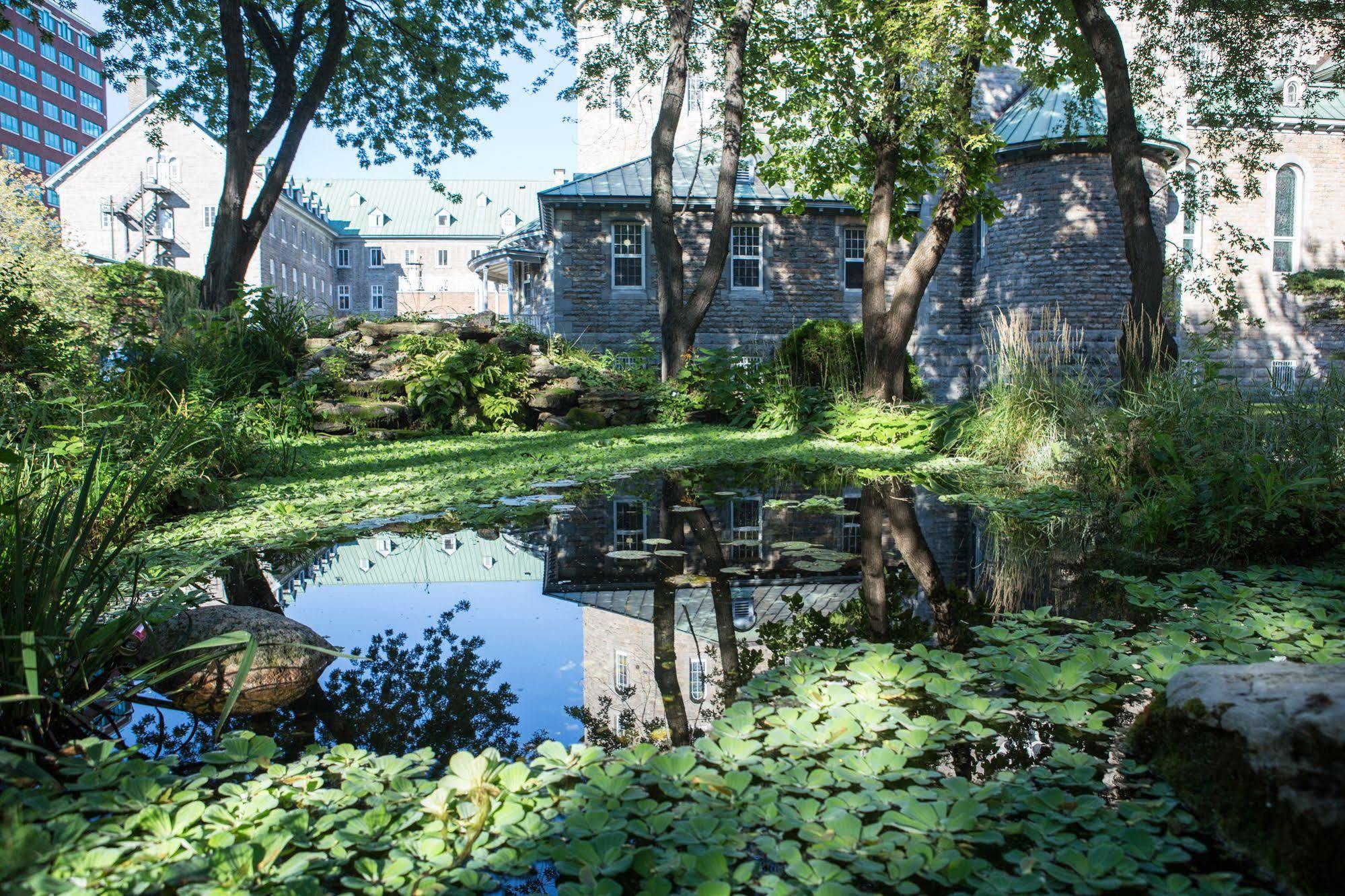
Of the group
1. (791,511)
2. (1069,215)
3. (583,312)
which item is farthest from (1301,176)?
(791,511)

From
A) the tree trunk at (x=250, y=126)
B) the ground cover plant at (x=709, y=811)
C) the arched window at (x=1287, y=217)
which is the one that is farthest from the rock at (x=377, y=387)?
the arched window at (x=1287, y=217)

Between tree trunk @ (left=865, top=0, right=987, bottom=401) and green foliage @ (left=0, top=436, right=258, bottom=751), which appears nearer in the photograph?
green foliage @ (left=0, top=436, right=258, bottom=751)

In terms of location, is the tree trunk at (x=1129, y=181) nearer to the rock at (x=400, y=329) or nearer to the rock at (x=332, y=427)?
the rock at (x=332, y=427)

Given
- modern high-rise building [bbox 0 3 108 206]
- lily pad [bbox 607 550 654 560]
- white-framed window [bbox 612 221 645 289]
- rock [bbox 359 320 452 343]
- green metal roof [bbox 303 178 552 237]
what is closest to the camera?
lily pad [bbox 607 550 654 560]

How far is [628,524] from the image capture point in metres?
5.15

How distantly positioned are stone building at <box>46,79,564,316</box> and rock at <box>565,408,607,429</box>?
4.25 meters

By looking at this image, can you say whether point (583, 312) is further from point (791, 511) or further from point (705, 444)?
point (791, 511)

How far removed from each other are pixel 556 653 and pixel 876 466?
17.7 feet

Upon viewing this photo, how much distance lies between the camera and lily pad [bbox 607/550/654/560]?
4.29 m

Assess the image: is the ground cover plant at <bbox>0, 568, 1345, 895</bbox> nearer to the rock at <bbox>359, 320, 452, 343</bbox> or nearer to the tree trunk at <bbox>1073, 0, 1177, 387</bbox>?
the tree trunk at <bbox>1073, 0, 1177, 387</bbox>

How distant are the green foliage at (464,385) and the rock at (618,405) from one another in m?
0.97

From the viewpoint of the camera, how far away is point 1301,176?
64.2 feet

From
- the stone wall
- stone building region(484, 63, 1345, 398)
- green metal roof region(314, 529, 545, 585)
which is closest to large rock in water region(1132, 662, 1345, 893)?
green metal roof region(314, 529, 545, 585)

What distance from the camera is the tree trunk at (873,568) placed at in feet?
10.7
